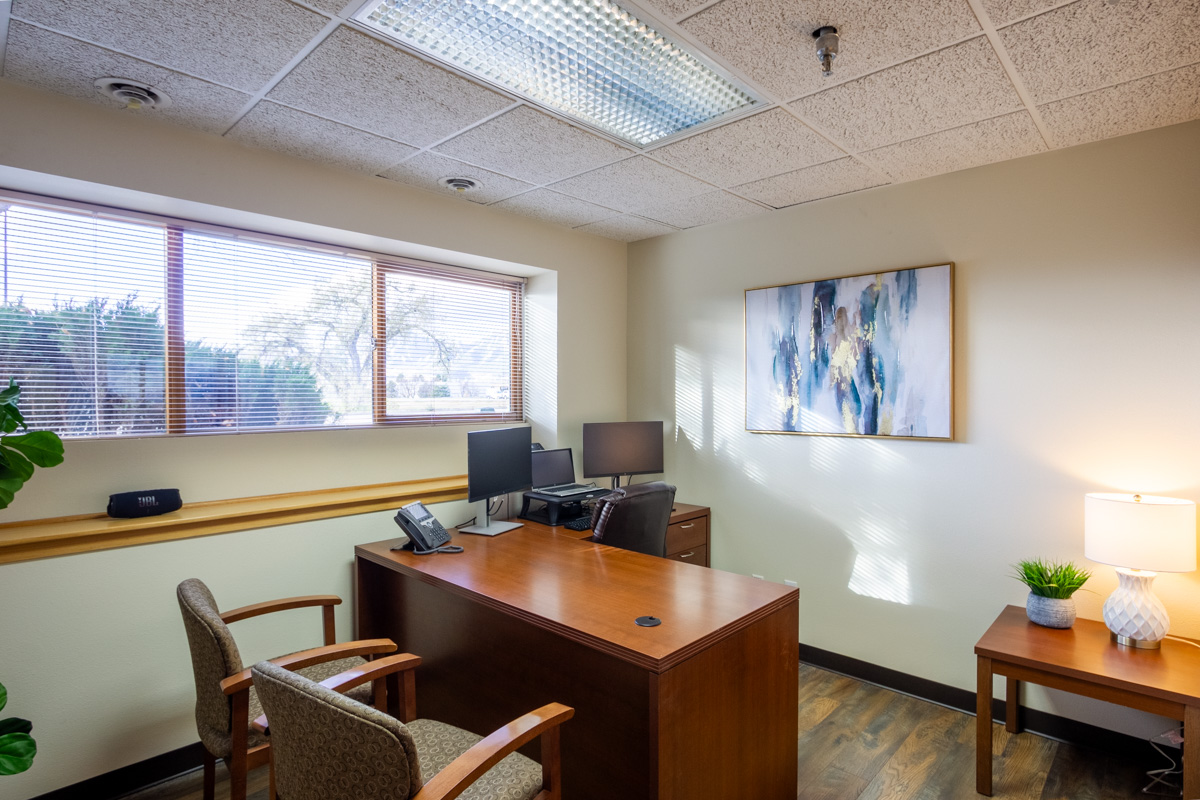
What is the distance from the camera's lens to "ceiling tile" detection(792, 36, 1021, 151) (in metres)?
1.94

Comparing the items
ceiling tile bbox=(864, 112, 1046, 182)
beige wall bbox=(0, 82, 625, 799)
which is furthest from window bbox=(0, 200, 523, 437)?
ceiling tile bbox=(864, 112, 1046, 182)

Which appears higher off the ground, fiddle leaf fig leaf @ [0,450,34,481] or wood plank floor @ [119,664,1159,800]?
fiddle leaf fig leaf @ [0,450,34,481]

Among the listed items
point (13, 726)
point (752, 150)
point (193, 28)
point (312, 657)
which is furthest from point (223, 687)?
point (752, 150)

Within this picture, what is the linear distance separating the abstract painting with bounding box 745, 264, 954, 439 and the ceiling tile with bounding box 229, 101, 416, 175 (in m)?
2.14

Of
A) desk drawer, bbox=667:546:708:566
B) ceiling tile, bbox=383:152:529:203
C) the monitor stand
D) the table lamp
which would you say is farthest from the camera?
desk drawer, bbox=667:546:708:566

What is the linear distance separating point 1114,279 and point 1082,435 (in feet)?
2.16

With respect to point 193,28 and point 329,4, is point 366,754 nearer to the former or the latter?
point 329,4

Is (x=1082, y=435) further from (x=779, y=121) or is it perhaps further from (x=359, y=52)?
(x=359, y=52)

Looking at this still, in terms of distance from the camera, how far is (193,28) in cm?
174

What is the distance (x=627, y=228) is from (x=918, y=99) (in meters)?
1.99

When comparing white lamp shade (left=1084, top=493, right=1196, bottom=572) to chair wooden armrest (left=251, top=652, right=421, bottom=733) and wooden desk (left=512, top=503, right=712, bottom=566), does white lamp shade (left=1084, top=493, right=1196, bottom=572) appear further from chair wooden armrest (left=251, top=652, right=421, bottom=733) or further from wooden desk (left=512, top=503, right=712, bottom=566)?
chair wooden armrest (left=251, top=652, right=421, bottom=733)

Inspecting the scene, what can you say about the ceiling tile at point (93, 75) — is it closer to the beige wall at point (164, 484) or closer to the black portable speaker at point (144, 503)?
the beige wall at point (164, 484)

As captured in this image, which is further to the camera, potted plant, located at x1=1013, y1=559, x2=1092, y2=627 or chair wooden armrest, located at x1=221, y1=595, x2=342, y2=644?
potted plant, located at x1=1013, y1=559, x2=1092, y2=627

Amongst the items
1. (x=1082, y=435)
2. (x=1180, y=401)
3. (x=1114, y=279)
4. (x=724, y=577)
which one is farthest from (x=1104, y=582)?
(x=724, y=577)
